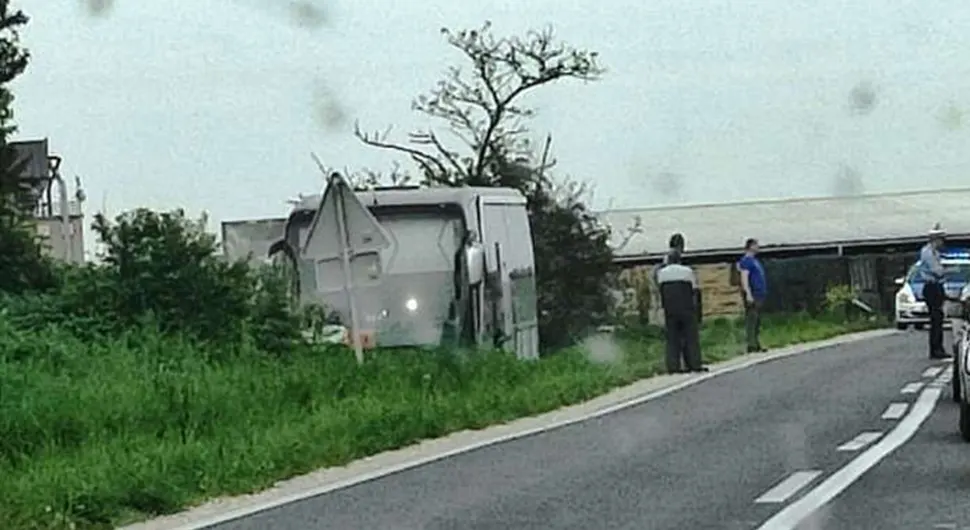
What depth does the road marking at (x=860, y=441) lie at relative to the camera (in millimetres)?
15297

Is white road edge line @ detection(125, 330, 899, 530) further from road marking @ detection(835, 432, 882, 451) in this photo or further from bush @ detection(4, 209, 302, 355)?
bush @ detection(4, 209, 302, 355)

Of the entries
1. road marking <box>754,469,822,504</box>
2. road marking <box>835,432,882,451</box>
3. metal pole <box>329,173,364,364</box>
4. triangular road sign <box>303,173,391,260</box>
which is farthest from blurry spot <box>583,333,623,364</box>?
road marking <box>754,469,822,504</box>

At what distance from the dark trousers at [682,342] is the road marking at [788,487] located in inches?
511

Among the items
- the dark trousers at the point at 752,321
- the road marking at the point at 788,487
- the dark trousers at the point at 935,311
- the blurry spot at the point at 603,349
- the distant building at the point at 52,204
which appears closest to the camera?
the road marking at the point at 788,487

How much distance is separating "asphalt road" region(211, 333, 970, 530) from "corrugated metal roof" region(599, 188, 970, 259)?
43.9 m

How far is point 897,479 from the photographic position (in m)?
13.0

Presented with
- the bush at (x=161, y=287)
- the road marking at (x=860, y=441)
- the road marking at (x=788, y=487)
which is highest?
the bush at (x=161, y=287)

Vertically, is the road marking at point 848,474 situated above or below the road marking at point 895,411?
above

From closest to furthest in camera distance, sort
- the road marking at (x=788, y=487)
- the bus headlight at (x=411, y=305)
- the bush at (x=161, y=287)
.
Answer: the road marking at (x=788, y=487) < the bus headlight at (x=411, y=305) < the bush at (x=161, y=287)

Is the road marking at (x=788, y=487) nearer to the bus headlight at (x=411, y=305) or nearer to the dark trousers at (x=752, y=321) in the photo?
the bus headlight at (x=411, y=305)

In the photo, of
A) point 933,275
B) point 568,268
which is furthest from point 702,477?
point 568,268

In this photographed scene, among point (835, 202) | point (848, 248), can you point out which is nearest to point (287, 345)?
point (848, 248)

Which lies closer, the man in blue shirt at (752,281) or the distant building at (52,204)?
the man in blue shirt at (752,281)

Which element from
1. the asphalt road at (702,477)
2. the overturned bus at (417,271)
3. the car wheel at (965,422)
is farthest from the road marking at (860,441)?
the overturned bus at (417,271)
